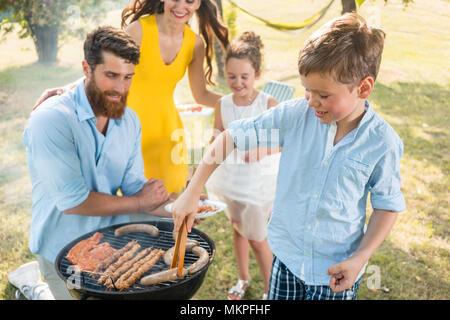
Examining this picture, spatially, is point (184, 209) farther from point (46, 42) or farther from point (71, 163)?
point (46, 42)

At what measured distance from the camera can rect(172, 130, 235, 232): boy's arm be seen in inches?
63.6

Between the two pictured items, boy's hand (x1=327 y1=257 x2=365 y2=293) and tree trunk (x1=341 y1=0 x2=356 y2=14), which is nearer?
boy's hand (x1=327 y1=257 x2=365 y2=293)

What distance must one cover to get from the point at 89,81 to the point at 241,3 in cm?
198

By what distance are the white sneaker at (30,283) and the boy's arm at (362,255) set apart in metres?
2.34

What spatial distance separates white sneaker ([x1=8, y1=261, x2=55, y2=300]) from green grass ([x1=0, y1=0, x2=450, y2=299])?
13 cm

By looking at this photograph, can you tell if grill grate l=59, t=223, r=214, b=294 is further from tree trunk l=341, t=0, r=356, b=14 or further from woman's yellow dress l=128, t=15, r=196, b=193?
tree trunk l=341, t=0, r=356, b=14

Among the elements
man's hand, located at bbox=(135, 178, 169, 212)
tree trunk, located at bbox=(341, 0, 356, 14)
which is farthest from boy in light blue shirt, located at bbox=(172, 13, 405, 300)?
tree trunk, located at bbox=(341, 0, 356, 14)

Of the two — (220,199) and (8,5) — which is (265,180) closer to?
(220,199)

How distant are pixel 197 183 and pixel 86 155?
0.93m

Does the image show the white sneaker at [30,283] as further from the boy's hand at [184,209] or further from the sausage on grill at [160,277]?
the boy's hand at [184,209]

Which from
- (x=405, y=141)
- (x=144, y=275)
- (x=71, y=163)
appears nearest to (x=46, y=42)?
(x=71, y=163)

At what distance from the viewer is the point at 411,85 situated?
3928 mm

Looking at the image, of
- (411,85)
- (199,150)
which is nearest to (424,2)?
(411,85)

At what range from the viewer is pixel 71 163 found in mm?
2188
